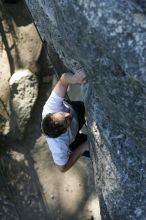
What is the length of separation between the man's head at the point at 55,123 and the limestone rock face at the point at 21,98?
112 inches

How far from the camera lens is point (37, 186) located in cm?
736

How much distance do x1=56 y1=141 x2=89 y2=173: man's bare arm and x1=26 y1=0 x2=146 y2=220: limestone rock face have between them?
0.47 metres

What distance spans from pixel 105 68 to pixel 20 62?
164 inches

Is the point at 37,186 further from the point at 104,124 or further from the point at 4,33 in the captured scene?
the point at 104,124

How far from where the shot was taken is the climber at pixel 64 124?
4.52m

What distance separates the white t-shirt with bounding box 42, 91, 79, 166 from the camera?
4699 mm

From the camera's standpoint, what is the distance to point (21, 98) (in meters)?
7.48

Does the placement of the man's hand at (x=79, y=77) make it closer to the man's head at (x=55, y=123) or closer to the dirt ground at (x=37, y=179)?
the man's head at (x=55, y=123)

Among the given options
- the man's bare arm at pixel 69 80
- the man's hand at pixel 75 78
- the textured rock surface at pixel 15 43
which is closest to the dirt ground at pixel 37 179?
the textured rock surface at pixel 15 43

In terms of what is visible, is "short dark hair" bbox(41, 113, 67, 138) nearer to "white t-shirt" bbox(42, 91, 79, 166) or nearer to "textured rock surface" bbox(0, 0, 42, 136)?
"white t-shirt" bbox(42, 91, 79, 166)

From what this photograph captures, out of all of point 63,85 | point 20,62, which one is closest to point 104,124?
point 63,85

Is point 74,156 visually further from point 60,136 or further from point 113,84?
point 113,84

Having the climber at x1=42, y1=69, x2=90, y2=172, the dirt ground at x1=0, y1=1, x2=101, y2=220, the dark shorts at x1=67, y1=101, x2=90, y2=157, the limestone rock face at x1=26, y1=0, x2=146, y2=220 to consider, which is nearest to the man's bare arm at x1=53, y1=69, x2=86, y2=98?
the climber at x1=42, y1=69, x2=90, y2=172

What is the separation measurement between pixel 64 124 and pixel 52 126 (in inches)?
4.9
